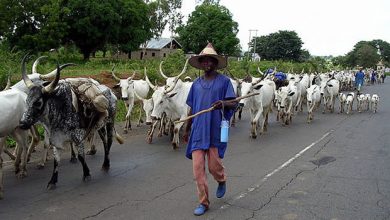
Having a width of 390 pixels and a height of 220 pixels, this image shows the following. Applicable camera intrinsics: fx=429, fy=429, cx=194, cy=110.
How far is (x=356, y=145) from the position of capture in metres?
11.3

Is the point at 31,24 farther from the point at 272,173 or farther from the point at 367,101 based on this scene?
the point at 272,173

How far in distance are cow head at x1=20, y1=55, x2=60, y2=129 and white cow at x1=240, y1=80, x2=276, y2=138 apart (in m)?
5.84

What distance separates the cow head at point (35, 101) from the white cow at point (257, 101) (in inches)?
230

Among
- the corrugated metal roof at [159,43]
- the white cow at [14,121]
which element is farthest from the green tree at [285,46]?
the white cow at [14,121]

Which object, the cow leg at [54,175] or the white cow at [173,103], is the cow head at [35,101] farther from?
the white cow at [173,103]

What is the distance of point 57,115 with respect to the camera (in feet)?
22.9

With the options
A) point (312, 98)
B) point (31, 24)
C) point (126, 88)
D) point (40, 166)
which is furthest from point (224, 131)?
point (31, 24)

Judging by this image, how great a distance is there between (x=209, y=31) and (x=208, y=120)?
57837 mm

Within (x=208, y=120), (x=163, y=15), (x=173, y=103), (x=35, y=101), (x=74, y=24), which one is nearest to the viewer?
(x=208, y=120)

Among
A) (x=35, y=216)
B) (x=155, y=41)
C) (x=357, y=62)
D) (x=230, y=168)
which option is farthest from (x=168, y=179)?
(x=357, y=62)

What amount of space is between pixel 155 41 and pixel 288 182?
2477 inches

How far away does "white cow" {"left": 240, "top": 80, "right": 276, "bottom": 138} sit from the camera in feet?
39.3

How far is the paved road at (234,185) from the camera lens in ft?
19.7

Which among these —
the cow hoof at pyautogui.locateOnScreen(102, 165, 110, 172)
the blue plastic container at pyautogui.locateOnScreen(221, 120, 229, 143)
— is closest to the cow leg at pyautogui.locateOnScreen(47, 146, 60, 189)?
the cow hoof at pyautogui.locateOnScreen(102, 165, 110, 172)
